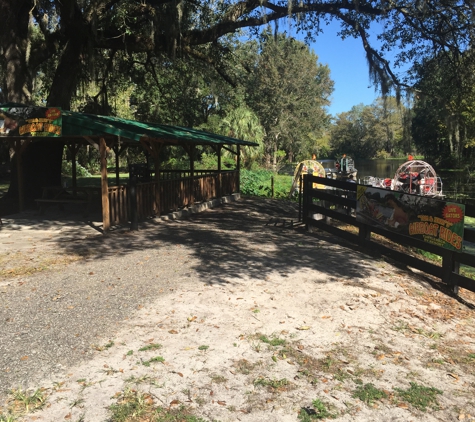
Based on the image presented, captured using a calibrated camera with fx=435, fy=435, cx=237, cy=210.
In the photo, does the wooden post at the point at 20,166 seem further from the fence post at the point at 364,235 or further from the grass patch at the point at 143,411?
the grass patch at the point at 143,411

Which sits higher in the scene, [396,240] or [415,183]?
[415,183]

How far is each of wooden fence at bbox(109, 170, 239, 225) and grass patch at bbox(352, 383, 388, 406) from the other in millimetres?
7789

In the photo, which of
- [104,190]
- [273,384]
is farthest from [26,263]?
[273,384]

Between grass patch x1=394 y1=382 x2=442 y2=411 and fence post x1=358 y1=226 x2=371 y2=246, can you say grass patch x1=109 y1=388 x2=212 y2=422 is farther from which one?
fence post x1=358 y1=226 x2=371 y2=246

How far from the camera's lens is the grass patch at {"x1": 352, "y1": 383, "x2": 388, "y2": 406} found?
3.60m

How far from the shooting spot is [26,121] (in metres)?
10.3

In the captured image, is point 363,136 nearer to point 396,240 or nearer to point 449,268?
point 396,240

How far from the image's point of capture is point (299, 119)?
1941 inches

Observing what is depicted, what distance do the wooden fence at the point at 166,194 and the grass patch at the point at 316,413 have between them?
7.82 meters

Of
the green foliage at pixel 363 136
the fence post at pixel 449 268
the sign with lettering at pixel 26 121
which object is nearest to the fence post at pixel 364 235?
the fence post at pixel 449 268

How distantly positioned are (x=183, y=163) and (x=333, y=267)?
1966 centimetres

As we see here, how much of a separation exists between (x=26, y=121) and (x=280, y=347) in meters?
8.69

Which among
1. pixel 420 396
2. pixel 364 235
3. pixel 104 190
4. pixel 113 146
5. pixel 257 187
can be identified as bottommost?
pixel 420 396

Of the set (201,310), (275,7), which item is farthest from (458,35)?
(201,310)
